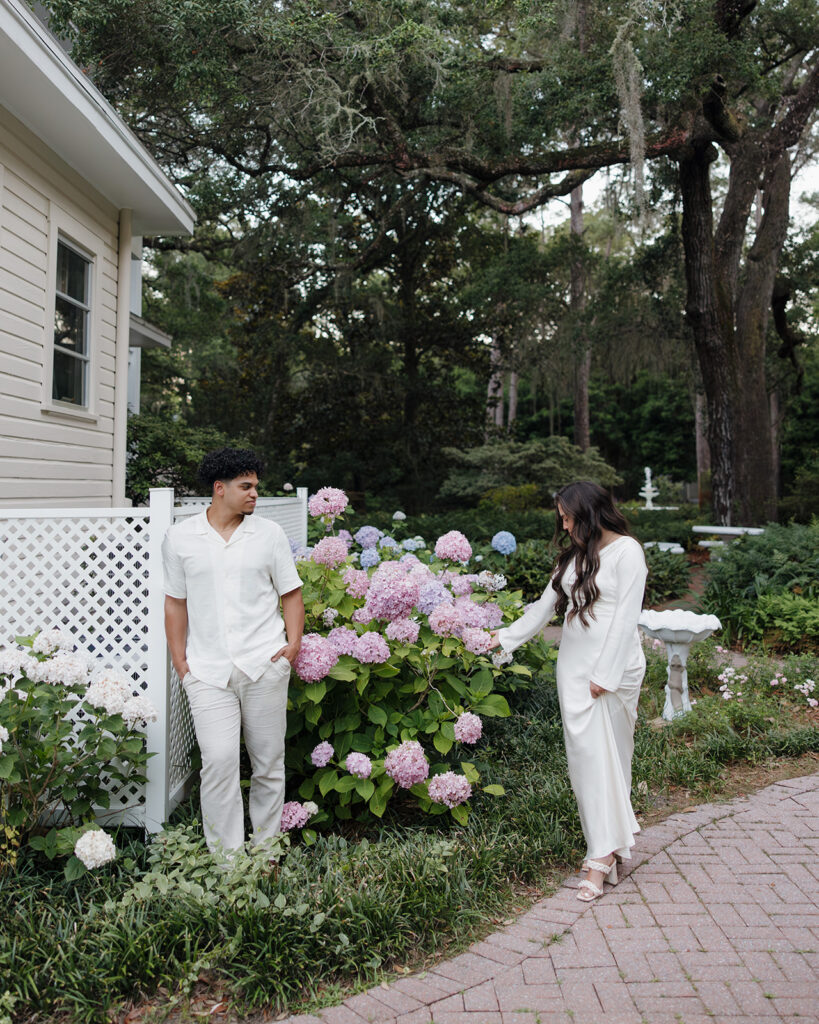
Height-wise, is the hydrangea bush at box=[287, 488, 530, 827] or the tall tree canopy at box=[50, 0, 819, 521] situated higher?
the tall tree canopy at box=[50, 0, 819, 521]

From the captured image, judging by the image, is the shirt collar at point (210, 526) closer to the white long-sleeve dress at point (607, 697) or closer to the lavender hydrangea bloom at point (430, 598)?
the lavender hydrangea bloom at point (430, 598)

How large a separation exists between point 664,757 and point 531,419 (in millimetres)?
32645

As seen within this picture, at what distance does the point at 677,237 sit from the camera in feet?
50.4

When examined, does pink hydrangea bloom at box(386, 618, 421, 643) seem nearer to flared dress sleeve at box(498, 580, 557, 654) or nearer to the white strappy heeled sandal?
flared dress sleeve at box(498, 580, 557, 654)

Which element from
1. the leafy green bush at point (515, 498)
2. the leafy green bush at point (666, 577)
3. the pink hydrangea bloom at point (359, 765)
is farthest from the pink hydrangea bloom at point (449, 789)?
the leafy green bush at point (515, 498)

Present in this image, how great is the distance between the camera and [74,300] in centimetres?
626

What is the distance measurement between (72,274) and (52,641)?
13.2ft

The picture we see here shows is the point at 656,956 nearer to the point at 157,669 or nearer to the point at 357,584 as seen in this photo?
the point at 357,584

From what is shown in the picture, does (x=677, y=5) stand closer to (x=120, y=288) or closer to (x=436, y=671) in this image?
(x=120, y=288)

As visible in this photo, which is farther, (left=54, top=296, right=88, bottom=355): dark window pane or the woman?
(left=54, top=296, right=88, bottom=355): dark window pane

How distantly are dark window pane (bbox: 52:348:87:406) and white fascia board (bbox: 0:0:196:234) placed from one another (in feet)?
4.55

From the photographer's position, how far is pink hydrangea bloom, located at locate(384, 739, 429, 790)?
10.7 feet

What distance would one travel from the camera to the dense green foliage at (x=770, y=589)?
7.09 metres

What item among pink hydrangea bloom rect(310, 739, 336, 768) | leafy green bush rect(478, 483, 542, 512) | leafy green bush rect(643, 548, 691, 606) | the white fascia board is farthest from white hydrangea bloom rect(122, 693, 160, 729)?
leafy green bush rect(478, 483, 542, 512)
